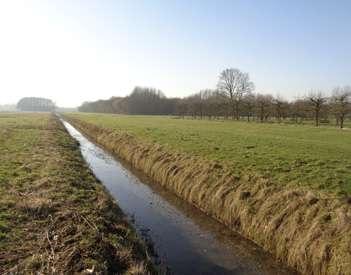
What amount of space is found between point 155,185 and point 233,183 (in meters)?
6.05

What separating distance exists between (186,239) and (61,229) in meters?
4.30

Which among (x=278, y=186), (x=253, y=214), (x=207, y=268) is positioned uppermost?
(x=278, y=186)

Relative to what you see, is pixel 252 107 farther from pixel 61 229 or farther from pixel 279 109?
pixel 61 229

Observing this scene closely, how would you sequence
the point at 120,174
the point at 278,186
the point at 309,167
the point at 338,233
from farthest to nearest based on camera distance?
the point at 120,174 → the point at 309,167 → the point at 278,186 → the point at 338,233

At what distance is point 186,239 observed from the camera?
1133 cm

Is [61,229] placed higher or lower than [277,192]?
lower

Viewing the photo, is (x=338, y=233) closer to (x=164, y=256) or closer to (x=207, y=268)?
(x=207, y=268)

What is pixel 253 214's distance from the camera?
11.5m

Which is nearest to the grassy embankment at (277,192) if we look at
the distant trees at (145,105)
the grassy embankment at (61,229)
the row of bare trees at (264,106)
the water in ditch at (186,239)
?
the water in ditch at (186,239)

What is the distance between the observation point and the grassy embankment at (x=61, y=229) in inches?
287

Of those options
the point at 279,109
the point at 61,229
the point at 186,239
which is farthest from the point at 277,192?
the point at 279,109

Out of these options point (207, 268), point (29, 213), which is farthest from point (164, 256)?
point (29, 213)

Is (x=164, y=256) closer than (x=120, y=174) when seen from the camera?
Yes

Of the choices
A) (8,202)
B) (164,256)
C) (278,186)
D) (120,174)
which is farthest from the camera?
(120,174)
